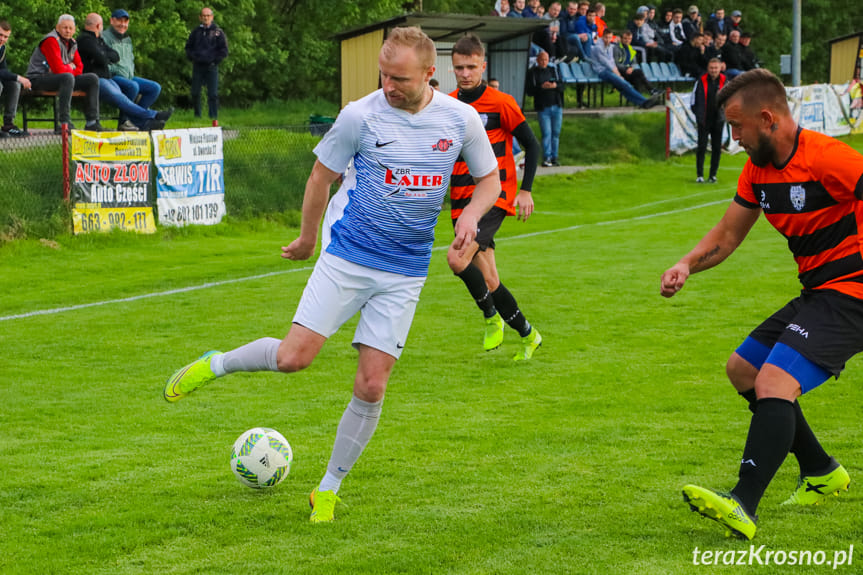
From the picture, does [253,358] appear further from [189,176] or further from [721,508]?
[189,176]

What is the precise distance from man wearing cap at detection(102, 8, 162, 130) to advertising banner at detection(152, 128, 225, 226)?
1.59 m

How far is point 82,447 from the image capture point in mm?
6367

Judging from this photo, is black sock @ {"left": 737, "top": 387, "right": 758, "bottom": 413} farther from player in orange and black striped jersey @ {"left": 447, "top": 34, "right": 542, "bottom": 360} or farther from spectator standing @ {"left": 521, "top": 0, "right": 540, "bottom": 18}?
spectator standing @ {"left": 521, "top": 0, "right": 540, "bottom": 18}

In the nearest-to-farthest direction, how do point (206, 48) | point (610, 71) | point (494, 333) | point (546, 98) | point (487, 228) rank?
point (487, 228) → point (494, 333) → point (206, 48) → point (546, 98) → point (610, 71)

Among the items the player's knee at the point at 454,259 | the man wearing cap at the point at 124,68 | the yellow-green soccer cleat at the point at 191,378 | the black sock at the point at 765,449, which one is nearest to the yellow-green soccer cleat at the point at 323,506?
the yellow-green soccer cleat at the point at 191,378

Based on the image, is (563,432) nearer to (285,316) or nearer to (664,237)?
(285,316)

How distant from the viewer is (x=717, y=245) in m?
5.25

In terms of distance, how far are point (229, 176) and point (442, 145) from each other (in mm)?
12954

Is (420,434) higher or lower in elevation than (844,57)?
higher

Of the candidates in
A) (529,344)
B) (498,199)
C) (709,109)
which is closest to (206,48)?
(709,109)

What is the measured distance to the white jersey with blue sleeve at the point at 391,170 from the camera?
504 cm

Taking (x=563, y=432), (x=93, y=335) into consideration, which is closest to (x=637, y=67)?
(x=93, y=335)

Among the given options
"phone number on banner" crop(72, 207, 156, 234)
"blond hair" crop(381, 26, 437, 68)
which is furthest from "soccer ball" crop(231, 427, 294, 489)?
"phone number on banner" crop(72, 207, 156, 234)

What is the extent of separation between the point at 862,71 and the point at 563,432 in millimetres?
36151
